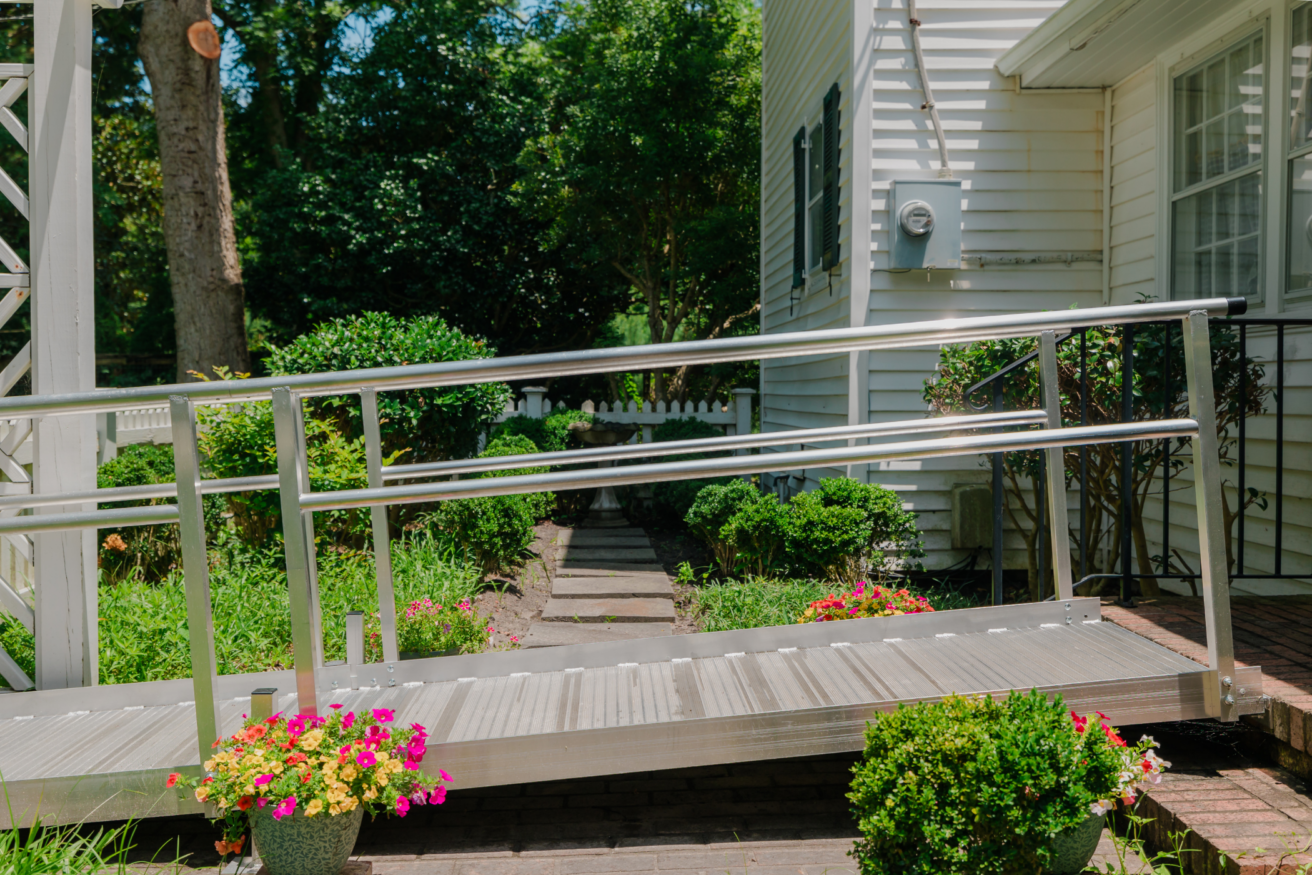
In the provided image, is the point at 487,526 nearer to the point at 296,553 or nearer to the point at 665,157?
the point at 296,553

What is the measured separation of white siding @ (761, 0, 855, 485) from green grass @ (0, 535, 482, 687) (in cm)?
301

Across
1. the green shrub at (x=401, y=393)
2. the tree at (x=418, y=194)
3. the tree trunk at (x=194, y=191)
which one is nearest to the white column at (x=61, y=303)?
the green shrub at (x=401, y=393)

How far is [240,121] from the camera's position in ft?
56.6

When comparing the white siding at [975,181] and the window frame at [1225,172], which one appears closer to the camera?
the window frame at [1225,172]

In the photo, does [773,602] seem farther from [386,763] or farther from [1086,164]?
[1086,164]

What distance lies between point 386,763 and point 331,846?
0.77ft

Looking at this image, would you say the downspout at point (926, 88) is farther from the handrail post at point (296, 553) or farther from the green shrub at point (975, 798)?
the handrail post at point (296, 553)

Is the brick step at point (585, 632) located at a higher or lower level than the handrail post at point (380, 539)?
lower

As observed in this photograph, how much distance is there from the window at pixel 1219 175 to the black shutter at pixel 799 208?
301cm

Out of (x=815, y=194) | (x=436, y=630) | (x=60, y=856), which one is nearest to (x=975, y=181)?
(x=815, y=194)

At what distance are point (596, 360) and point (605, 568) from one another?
13.5ft

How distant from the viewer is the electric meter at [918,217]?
5582mm

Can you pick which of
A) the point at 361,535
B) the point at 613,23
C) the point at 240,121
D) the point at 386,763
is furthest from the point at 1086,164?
the point at 240,121

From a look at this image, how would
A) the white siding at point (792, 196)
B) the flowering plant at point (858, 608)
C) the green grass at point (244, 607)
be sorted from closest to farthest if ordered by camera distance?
the flowering plant at point (858, 608)
the green grass at point (244, 607)
the white siding at point (792, 196)
